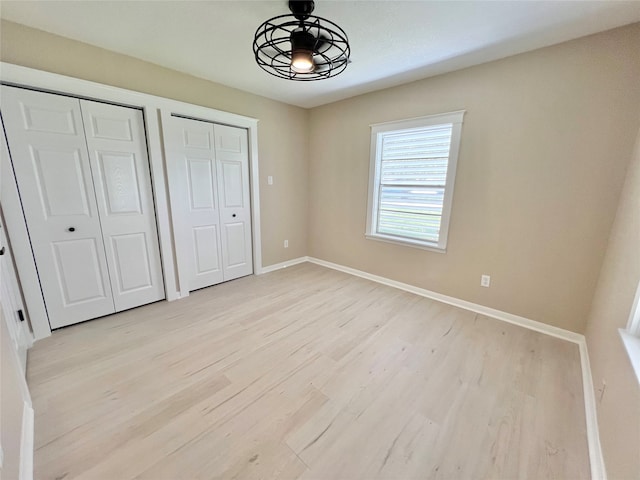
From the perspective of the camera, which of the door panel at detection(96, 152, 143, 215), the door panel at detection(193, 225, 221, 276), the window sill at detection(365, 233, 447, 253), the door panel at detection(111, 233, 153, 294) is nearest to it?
the door panel at detection(96, 152, 143, 215)

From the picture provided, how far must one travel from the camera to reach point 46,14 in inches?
70.7

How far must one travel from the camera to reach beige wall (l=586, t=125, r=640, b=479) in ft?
3.29

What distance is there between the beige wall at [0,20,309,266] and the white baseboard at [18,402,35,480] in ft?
7.97

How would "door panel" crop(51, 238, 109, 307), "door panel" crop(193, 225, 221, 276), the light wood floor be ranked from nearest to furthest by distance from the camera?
the light wood floor < "door panel" crop(51, 238, 109, 307) < "door panel" crop(193, 225, 221, 276)

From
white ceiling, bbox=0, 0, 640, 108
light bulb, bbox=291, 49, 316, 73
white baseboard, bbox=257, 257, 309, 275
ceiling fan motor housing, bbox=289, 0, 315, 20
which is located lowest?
white baseboard, bbox=257, 257, 309, 275

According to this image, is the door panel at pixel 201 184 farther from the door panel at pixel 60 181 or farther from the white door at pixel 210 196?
the door panel at pixel 60 181

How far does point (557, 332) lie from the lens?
91.1 inches

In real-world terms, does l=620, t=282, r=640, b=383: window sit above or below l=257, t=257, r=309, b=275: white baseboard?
above

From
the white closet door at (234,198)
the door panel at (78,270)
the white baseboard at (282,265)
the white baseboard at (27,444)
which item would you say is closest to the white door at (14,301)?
the door panel at (78,270)

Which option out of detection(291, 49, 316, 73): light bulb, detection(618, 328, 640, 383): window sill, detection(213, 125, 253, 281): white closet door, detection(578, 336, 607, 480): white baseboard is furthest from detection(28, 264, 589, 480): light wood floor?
detection(291, 49, 316, 73): light bulb

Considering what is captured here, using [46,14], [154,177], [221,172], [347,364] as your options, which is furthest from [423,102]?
[46,14]

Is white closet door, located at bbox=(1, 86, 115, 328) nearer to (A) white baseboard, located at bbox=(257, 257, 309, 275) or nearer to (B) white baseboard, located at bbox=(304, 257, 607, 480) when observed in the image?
(A) white baseboard, located at bbox=(257, 257, 309, 275)

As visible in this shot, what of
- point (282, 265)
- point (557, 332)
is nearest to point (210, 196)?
point (282, 265)

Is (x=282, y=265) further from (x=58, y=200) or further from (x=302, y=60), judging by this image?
(x=302, y=60)
